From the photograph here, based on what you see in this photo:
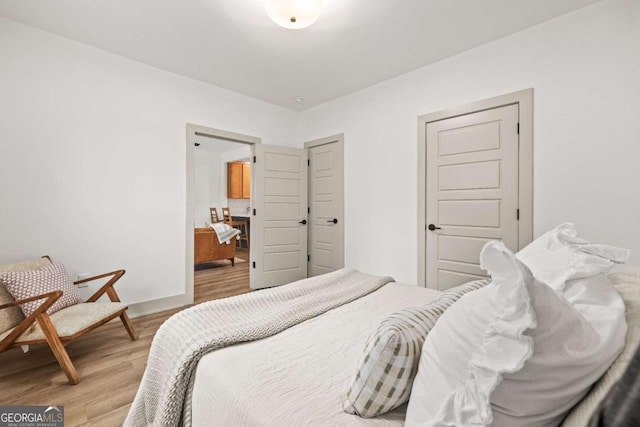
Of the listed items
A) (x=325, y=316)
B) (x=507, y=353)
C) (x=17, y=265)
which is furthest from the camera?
(x=17, y=265)

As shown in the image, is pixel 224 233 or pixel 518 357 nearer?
pixel 518 357

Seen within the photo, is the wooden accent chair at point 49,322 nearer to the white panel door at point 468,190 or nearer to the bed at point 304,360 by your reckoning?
the bed at point 304,360

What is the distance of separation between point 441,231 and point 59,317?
11.1ft

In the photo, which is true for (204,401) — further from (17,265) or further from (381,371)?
(17,265)

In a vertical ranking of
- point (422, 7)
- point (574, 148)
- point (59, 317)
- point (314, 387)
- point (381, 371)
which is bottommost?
point (59, 317)

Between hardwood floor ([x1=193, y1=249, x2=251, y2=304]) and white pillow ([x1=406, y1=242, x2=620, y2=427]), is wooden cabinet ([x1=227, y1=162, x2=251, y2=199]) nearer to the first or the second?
hardwood floor ([x1=193, y1=249, x2=251, y2=304])

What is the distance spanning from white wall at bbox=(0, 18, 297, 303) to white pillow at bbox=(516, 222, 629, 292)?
336 cm

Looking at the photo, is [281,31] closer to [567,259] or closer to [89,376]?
[567,259]

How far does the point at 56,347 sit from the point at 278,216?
8.84 feet

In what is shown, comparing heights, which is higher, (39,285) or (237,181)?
(237,181)

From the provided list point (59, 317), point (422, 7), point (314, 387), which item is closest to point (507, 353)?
point (314, 387)

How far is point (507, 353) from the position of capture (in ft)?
1.77

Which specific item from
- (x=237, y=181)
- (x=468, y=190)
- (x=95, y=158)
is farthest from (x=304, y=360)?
(x=237, y=181)

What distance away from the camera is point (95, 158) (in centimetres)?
280
